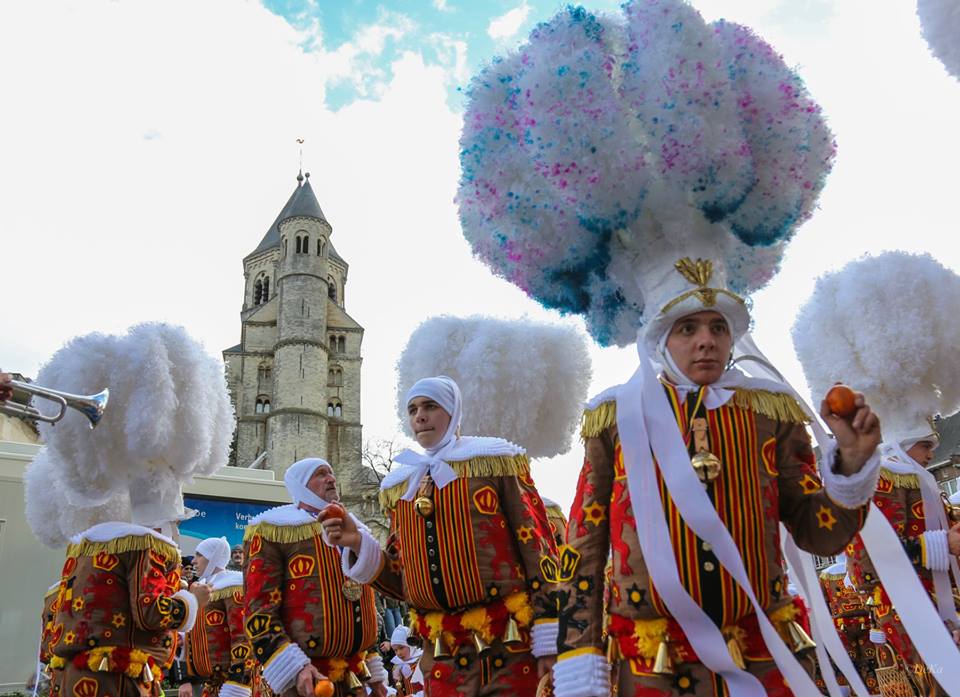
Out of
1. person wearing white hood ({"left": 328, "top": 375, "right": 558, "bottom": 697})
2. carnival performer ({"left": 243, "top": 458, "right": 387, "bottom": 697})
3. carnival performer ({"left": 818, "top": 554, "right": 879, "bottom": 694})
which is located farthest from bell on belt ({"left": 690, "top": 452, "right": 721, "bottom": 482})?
carnival performer ({"left": 818, "top": 554, "right": 879, "bottom": 694})

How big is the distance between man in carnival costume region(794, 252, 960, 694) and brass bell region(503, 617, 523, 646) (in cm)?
229

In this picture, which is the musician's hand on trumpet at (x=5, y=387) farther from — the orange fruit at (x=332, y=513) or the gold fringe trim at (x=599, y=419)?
the gold fringe trim at (x=599, y=419)

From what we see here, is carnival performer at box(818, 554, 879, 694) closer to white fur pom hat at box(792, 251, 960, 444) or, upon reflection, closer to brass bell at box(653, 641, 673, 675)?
white fur pom hat at box(792, 251, 960, 444)

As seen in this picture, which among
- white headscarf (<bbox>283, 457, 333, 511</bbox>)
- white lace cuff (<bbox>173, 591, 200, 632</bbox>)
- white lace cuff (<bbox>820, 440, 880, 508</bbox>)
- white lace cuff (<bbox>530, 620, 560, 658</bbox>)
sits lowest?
white lace cuff (<bbox>530, 620, 560, 658</bbox>)

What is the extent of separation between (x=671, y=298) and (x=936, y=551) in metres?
2.82

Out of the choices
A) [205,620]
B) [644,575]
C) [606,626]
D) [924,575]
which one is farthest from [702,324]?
[205,620]

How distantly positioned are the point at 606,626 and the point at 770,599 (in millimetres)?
470

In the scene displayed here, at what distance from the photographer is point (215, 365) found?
21.3ft

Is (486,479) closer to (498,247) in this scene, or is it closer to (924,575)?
(498,247)

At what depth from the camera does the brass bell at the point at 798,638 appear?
2260 mm

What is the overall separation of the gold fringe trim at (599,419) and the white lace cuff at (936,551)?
9.26ft

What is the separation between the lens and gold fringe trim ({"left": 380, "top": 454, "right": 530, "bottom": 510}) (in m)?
3.81

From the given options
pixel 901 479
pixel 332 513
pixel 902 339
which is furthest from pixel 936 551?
pixel 332 513

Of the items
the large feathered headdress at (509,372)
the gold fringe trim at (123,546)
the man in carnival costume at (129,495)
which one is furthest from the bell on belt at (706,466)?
the gold fringe trim at (123,546)
